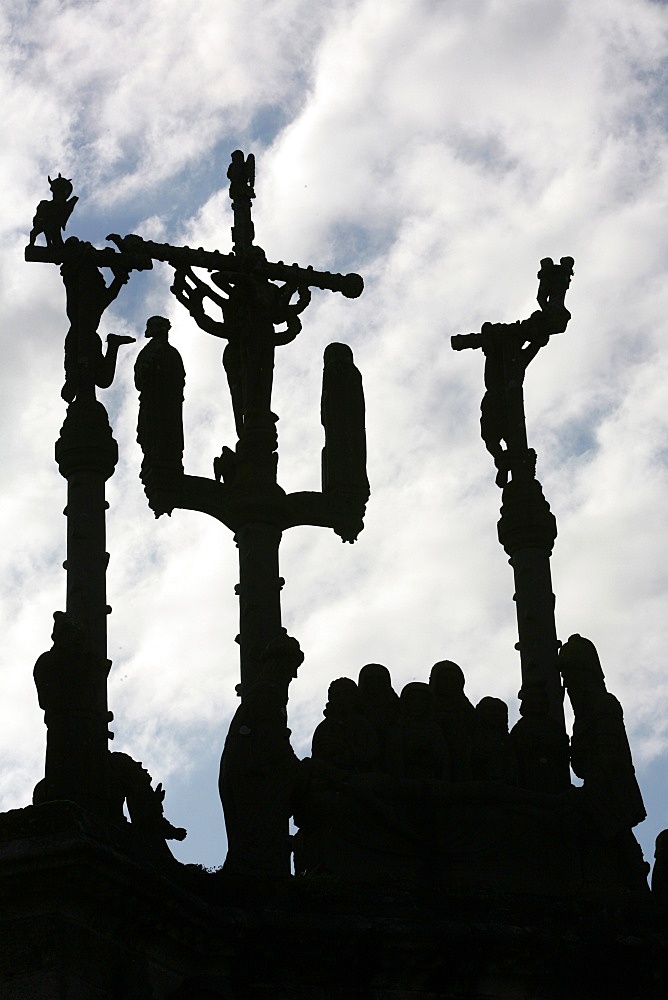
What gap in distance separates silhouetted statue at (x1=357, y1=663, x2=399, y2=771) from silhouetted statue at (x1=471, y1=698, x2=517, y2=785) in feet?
2.73

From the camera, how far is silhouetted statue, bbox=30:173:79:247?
22.5 metres

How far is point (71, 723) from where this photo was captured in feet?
57.3

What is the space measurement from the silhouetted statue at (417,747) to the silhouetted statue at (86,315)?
4824 millimetres

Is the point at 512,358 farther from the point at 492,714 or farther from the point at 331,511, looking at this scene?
the point at 492,714

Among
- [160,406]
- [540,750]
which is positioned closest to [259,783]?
[540,750]

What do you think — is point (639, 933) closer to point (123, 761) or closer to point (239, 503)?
point (123, 761)

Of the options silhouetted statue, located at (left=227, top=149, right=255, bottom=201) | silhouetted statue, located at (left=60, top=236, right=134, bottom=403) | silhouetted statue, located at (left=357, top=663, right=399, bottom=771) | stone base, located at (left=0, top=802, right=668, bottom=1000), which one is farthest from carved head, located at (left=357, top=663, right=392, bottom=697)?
silhouetted statue, located at (left=227, top=149, right=255, bottom=201)

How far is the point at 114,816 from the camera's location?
17.6 metres

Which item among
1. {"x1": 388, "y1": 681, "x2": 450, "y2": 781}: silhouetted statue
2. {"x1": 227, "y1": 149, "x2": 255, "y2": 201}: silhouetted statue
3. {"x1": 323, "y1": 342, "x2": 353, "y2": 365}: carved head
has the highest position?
{"x1": 227, "y1": 149, "x2": 255, "y2": 201}: silhouetted statue

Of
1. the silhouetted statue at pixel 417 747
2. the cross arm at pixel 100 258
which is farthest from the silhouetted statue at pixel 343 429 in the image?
the silhouetted statue at pixel 417 747

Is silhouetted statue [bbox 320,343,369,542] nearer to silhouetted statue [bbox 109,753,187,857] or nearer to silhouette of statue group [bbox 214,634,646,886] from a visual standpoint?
silhouette of statue group [bbox 214,634,646,886]

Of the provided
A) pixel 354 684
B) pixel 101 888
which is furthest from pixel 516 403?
pixel 101 888

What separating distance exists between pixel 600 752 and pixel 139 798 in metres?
4.43

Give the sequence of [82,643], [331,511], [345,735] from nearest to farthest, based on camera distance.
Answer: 1. [82,643]
2. [345,735]
3. [331,511]
